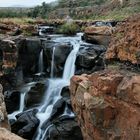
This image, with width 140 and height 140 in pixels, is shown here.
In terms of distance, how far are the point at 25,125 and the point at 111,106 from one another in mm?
8189

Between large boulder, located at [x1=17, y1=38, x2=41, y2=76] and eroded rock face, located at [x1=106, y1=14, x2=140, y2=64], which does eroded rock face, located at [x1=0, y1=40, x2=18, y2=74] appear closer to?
large boulder, located at [x1=17, y1=38, x2=41, y2=76]

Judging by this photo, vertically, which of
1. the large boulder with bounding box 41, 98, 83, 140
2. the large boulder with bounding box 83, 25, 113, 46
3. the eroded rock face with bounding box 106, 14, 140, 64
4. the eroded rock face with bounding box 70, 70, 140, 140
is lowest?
the large boulder with bounding box 41, 98, 83, 140

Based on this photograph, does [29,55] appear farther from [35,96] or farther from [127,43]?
[127,43]

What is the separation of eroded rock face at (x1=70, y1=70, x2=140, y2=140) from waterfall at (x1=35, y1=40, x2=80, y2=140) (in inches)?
255

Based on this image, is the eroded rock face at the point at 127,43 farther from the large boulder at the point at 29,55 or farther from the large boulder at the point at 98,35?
the large boulder at the point at 98,35

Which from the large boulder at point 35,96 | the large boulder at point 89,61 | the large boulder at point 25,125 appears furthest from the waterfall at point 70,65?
the large boulder at point 25,125

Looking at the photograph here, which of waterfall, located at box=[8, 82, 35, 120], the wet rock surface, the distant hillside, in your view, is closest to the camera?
waterfall, located at box=[8, 82, 35, 120]

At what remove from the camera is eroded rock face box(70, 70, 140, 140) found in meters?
9.16

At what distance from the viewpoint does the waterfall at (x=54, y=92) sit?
58.6 ft

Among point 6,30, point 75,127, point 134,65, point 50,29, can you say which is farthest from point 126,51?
point 50,29

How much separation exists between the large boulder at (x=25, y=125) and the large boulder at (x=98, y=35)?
30.1ft

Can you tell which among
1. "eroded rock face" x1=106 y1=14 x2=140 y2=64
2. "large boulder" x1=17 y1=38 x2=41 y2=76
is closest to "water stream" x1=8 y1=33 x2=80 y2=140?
"large boulder" x1=17 y1=38 x2=41 y2=76

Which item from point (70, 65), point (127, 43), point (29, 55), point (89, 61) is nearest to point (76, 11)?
point (29, 55)

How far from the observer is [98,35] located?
26.2m
